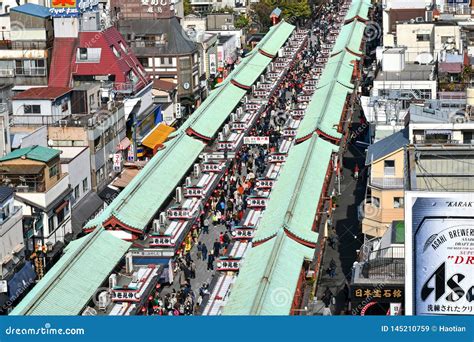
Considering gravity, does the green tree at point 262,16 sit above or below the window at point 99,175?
above

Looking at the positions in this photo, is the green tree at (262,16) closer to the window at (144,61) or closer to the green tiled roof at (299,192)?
the window at (144,61)

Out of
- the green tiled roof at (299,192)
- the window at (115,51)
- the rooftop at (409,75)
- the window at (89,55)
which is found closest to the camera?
the green tiled roof at (299,192)

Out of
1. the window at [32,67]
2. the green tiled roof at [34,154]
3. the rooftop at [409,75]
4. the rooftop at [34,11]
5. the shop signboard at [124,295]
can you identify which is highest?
the rooftop at [34,11]

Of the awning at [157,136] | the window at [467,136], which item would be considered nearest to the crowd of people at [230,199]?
the awning at [157,136]

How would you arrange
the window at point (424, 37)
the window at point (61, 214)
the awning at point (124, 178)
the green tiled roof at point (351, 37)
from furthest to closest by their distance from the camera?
the green tiled roof at point (351, 37) → the window at point (424, 37) → the awning at point (124, 178) → the window at point (61, 214)

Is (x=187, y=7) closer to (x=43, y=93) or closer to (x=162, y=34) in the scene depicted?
(x=162, y=34)

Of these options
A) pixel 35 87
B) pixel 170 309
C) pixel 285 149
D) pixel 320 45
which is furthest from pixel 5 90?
pixel 320 45

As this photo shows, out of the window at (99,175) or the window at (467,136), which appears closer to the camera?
the window at (467,136)
